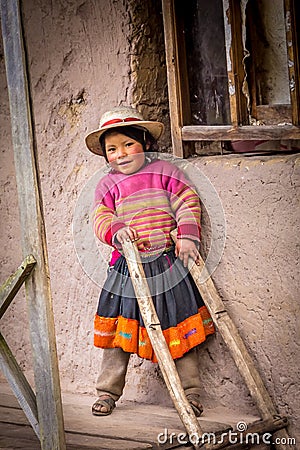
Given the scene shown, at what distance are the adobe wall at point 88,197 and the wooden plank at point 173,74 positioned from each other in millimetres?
135

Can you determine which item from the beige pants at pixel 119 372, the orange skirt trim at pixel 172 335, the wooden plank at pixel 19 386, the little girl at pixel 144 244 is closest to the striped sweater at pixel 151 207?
the little girl at pixel 144 244

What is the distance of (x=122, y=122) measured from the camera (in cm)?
374

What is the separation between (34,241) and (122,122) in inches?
32.7

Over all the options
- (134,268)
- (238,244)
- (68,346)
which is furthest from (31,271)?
(68,346)

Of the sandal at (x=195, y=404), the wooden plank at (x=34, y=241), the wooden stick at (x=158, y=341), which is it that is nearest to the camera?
the wooden plank at (x=34, y=241)

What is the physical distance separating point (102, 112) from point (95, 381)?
4.11ft

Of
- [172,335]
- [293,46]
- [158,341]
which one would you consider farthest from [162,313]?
[293,46]

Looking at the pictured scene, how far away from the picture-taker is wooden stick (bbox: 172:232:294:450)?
3635 millimetres

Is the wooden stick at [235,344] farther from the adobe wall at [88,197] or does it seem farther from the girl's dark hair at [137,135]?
the girl's dark hair at [137,135]

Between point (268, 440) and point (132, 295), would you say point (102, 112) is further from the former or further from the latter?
point (268, 440)

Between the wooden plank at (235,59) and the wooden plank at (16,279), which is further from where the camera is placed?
the wooden plank at (235,59)

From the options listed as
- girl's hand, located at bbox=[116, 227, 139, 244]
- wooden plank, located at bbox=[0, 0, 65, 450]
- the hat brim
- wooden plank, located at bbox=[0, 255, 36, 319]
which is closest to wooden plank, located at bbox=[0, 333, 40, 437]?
wooden plank, located at bbox=[0, 0, 65, 450]

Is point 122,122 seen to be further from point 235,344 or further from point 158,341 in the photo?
point 235,344

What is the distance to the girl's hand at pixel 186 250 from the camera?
3748 millimetres
